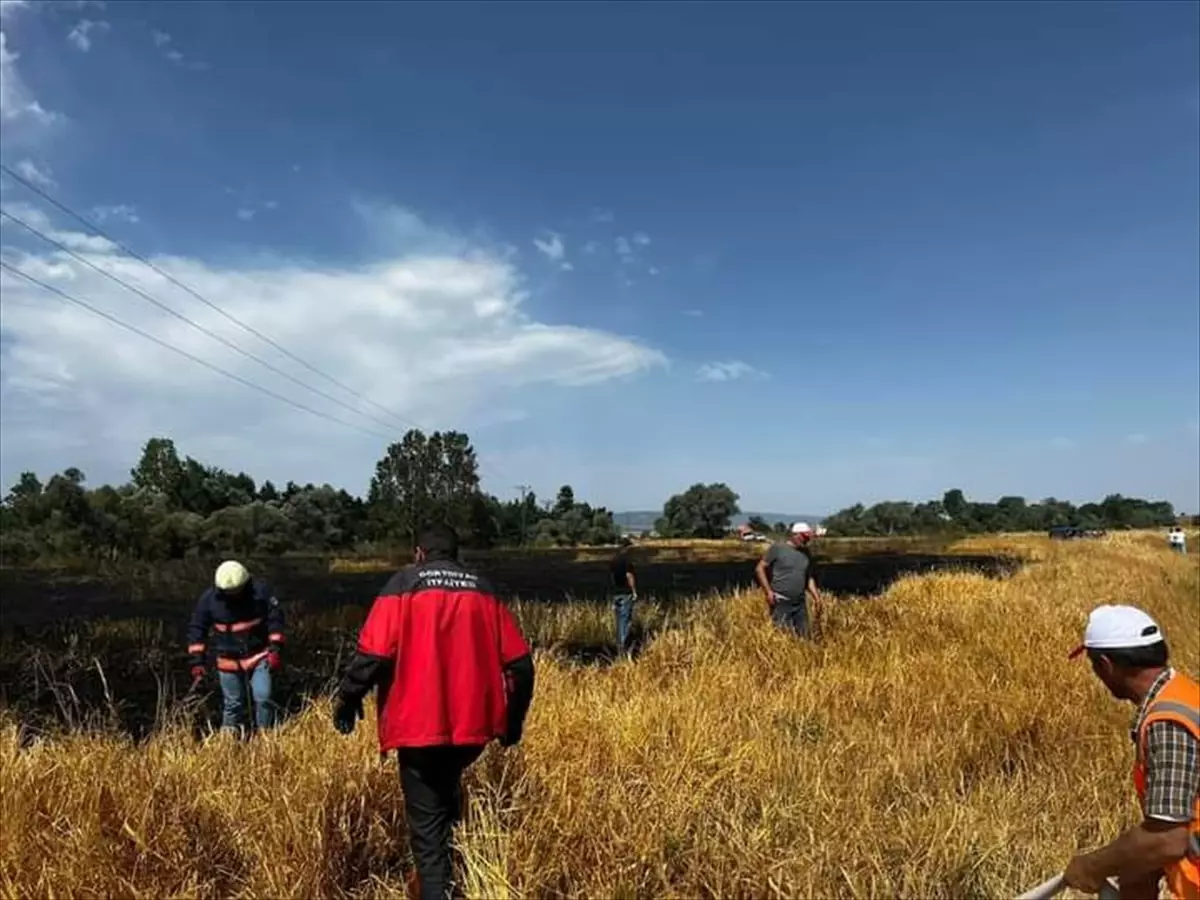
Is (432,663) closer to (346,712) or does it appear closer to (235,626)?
(346,712)

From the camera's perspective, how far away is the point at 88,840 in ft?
14.2

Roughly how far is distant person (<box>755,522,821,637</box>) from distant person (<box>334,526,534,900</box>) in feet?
22.8

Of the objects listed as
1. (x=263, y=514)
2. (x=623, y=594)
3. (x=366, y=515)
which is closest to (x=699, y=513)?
(x=366, y=515)

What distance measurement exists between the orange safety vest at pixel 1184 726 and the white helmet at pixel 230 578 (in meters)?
6.95

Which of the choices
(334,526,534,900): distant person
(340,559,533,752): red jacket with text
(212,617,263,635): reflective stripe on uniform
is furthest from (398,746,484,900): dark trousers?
(212,617,263,635): reflective stripe on uniform

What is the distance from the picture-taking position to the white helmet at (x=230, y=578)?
8031 millimetres

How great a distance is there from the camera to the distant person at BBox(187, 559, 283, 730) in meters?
8.12

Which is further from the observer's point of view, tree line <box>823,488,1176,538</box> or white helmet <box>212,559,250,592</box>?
tree line <box>823,488,1176,538</box>

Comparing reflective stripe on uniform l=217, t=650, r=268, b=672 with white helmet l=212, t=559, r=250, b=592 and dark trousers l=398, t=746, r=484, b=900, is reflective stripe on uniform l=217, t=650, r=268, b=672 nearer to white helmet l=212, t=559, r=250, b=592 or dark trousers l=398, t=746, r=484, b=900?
white helmet l=212, t=559, r=250, b=592

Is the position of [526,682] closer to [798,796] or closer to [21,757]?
[798,796]

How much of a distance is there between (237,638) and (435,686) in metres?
4.91

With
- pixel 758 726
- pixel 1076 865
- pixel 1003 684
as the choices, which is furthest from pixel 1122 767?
pixel 1076 865

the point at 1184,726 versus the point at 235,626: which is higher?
the point at 1184,726

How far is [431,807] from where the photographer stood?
166 inches
